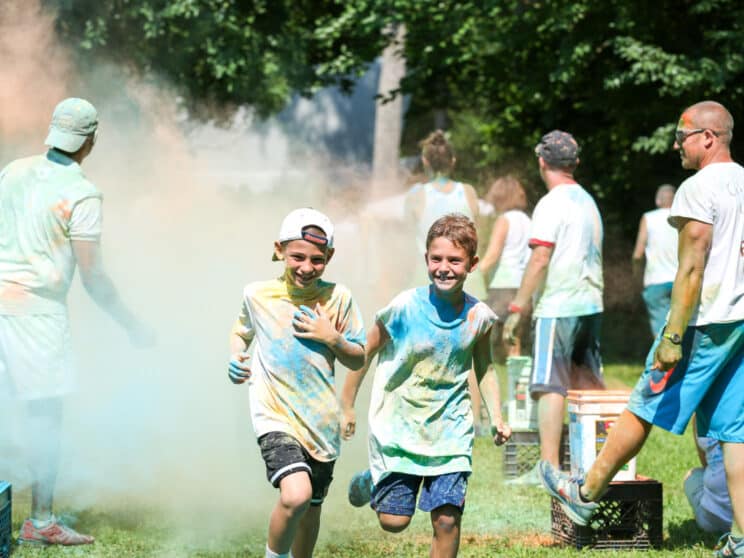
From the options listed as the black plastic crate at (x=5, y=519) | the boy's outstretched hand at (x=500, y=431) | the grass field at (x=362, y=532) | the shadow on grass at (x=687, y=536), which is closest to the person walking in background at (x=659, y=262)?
the grass field at (x=362, y=532)

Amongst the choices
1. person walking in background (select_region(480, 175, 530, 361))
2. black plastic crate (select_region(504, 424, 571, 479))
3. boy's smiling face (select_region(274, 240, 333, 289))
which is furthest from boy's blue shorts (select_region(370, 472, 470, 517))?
person walking in background (select_region(480, 175, 530, 361))

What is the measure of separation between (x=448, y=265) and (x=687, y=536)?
231 centimetres

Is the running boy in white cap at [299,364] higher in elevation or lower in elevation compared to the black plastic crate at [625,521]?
higher

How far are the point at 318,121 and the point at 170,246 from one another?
87.1 ft

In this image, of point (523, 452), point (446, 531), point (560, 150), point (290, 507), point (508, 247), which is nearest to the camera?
point (290, 507)

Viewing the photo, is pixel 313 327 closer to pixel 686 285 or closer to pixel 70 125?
pixel 686 285

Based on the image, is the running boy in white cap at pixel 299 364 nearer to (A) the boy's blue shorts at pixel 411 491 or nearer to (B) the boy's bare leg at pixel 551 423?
(A) the boy's blue shorts at pixel 411 491

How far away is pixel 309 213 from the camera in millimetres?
5156

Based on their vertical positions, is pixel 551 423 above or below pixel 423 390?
below

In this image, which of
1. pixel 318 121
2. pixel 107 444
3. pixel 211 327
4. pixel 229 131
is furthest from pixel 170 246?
pixel 318 121

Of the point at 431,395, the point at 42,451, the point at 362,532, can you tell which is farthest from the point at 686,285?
the point at 42,451

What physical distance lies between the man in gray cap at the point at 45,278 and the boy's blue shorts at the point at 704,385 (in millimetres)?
2857

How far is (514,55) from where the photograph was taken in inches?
704

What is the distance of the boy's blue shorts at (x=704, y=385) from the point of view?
17.7ft
